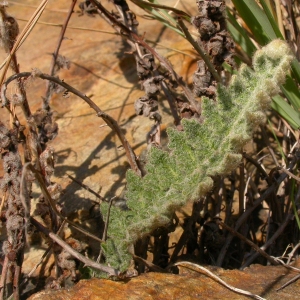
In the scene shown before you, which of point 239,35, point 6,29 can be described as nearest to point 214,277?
point 239,35

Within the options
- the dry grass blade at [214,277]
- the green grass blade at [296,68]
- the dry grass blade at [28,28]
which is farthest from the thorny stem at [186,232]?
the dry grass blade at [28,28]

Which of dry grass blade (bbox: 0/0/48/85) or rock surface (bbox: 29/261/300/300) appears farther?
dry grass blade (bbox: 0/0/48/85)

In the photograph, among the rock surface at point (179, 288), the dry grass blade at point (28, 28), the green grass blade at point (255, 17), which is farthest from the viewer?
the green grass blade at point (255, 17)

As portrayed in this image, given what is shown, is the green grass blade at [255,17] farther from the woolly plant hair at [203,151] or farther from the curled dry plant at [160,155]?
the woolly plant hair at [203,151]

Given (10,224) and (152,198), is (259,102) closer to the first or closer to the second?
(152,198)

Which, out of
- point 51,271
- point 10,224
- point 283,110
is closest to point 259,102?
point 283,110

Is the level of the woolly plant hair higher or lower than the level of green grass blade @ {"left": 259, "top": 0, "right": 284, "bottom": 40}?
lower

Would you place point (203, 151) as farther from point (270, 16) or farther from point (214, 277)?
point (270, 16)

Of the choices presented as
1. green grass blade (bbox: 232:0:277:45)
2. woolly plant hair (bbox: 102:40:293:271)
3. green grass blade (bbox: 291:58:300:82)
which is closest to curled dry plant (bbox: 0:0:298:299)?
woolly plant hair (bbox: 102:40:293:271)

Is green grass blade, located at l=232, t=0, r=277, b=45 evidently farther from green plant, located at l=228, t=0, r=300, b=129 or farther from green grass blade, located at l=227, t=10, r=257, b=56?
green grass blade, located at l=227, t=10, r=257, b=56
